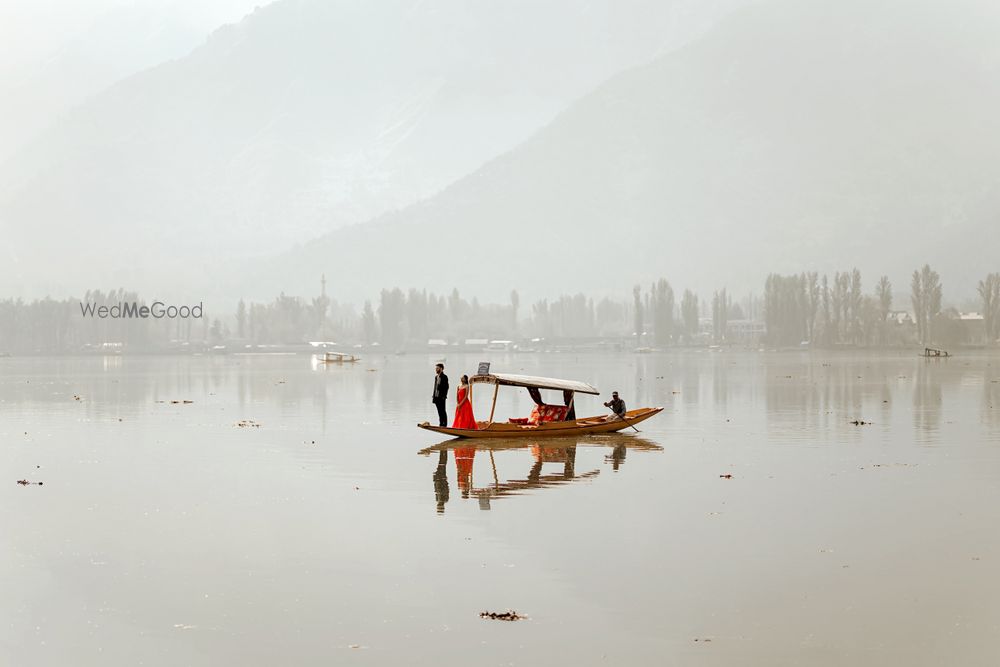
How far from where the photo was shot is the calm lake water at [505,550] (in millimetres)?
19844

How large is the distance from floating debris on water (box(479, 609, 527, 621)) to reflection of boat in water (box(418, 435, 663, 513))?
438 inches

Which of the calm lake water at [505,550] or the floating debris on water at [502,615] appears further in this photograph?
the floating debris on water at [502,615]

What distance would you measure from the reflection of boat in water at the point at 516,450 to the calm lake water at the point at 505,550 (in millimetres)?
234

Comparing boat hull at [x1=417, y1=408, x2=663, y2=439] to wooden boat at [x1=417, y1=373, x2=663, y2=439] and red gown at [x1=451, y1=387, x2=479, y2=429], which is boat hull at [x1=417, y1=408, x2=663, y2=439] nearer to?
wooden boat at [x1=417, y1=373, x2=663, y2=439]

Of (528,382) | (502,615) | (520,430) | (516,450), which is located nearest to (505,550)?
(502,615)

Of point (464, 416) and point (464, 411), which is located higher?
point (464, 411)

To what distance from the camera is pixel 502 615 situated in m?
21.3

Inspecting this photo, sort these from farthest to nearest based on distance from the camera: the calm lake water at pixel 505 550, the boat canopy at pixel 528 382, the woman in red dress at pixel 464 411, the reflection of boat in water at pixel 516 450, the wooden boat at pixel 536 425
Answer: the boat canopy at pixel 528 382 < the woman in red dress at pixel 464 411 < the wooden boat at pixel 536 425 < the reflection of boat in water at pixel 516 450 < the calm lake water at pixel 505 550

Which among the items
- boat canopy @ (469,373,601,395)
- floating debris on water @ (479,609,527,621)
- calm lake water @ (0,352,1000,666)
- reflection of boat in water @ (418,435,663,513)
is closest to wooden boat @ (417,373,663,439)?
boat canopy @ (469,373,601,395)

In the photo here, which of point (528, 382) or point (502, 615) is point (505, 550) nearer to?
point (502, 615)

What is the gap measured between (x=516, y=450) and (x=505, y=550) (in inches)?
848

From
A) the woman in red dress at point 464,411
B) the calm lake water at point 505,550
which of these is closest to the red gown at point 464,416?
the woman in red dress at point 464,411

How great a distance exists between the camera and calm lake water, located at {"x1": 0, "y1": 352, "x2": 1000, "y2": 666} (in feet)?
65.1

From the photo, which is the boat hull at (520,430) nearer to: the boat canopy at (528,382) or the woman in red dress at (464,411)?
the woman in red dress at (464,411)
